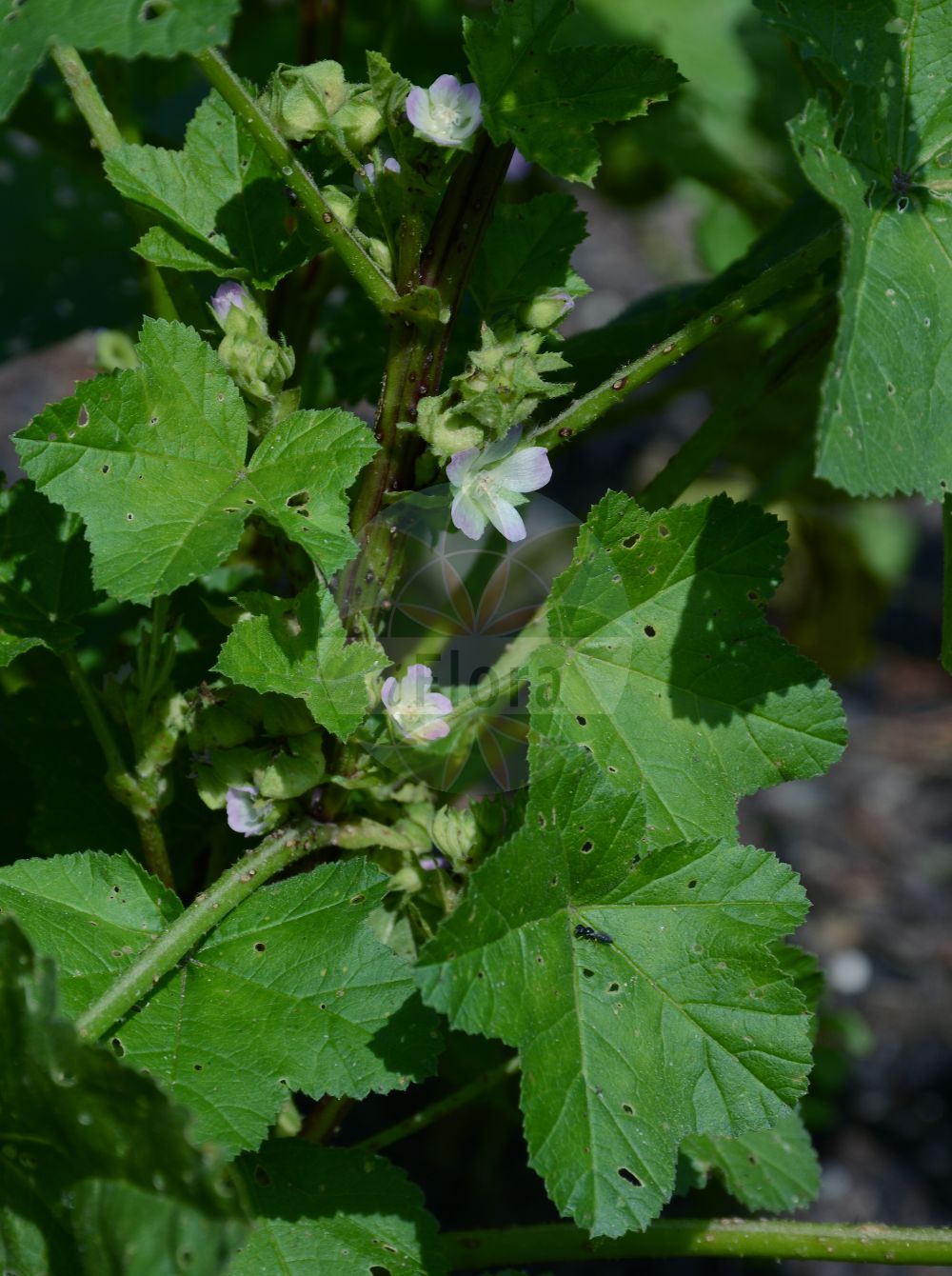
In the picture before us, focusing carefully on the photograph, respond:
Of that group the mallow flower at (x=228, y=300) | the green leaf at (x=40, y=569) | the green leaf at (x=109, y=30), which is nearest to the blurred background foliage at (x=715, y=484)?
the green leaf at (x=40, y=569)

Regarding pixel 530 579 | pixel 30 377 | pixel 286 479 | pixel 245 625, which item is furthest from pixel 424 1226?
pixel 30 377

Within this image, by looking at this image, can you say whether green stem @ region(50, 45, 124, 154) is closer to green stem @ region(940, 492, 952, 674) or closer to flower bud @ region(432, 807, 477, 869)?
flower bud @ region(432, 807, 477, 869)

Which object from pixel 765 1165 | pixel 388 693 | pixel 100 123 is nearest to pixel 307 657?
pixel 388 693

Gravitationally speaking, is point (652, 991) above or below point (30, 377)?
above

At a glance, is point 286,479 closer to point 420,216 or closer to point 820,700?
point 420,216

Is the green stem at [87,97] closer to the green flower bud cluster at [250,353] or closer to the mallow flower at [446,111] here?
the green flower bud cluster at [250,353]

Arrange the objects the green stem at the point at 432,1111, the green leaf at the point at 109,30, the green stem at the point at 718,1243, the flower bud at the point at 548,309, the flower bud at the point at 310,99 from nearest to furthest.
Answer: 1. the green leaf at the point at 109,30
2. the flower bud at the point at 310,99
3. the flower bud at the point at 548,309
4. the green stem at the point at 718,1243
5. the green stem at the point at 432,1111

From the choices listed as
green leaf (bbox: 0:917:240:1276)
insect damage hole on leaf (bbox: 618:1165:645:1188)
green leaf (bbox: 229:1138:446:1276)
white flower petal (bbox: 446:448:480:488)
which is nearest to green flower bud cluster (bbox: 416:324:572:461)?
white flower petal (bbox: 446:448:480:488)
